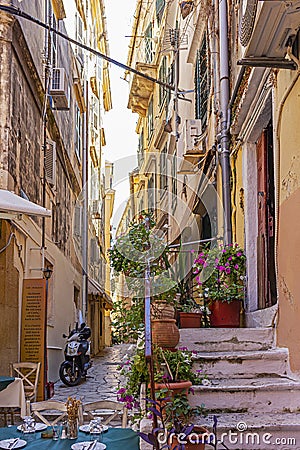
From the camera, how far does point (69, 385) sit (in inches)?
498

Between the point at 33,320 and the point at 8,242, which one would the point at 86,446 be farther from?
the point at 33,320

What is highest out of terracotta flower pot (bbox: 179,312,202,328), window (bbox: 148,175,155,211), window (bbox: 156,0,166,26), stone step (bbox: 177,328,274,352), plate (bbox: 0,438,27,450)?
window (bbox: 156,0,166,26)

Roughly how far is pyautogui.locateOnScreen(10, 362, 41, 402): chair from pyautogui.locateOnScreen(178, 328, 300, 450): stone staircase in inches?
120

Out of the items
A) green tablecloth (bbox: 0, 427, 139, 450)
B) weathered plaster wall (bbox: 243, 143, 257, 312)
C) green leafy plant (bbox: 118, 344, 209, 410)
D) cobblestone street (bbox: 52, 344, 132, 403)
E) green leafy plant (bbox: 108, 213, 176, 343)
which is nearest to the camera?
green tablecloth (bbox: 0, 427, 139, 450)

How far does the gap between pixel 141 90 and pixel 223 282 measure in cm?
1814

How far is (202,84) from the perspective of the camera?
13586 millimetres

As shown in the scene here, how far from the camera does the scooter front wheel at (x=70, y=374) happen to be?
1276 centimetres

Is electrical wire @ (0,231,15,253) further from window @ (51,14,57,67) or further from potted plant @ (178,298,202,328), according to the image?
window @ (51,14,57,67)

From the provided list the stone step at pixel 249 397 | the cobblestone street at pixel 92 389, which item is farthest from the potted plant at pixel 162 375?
the cobblestone street at pixel 92 389

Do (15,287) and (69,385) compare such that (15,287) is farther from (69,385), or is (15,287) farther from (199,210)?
(199,210)

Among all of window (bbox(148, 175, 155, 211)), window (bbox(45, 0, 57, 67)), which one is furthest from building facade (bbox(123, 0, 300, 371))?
window (bbox(148, 175, 155, 211))

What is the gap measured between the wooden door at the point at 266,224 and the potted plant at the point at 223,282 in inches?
12.0

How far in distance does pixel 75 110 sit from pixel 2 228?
11501 millimetres

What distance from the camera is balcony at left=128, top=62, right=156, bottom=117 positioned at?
79.3 feet
